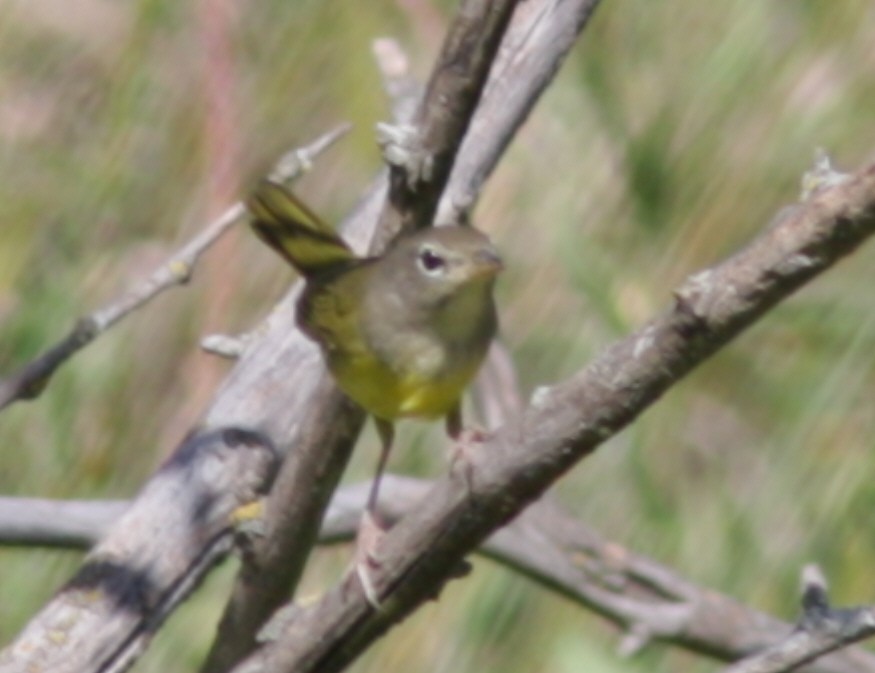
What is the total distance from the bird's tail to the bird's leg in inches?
5.4

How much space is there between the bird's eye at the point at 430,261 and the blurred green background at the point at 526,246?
1.71 feet

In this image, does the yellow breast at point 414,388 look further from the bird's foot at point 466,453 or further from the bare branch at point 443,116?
the bare branch at point 443,116

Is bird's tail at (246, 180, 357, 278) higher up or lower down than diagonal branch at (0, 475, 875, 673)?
higher up

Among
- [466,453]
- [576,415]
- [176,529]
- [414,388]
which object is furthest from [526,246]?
[576,415]

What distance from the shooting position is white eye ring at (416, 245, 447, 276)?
1.86 metres

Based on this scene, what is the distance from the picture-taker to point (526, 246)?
8.43ft

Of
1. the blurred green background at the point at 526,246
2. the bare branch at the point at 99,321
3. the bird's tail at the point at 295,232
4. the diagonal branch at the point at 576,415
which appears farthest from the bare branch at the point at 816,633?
the blurred green background at the point at 526,246

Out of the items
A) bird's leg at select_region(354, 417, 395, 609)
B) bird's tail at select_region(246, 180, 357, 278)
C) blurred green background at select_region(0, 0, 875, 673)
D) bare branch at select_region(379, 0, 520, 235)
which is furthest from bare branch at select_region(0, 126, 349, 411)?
blurred green background at select_region(0, 0, 875, 673)

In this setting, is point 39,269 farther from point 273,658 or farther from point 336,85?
point 273,658

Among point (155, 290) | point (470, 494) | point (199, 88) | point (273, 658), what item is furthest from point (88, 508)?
point (199, 88)

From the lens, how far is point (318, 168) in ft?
8.64

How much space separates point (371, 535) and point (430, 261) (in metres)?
0.30

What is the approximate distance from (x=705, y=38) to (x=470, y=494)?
1378 millimetres

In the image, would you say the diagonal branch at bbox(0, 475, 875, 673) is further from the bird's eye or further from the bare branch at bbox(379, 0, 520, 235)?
the bare branch at bbox(379, 0, 520, 235)
